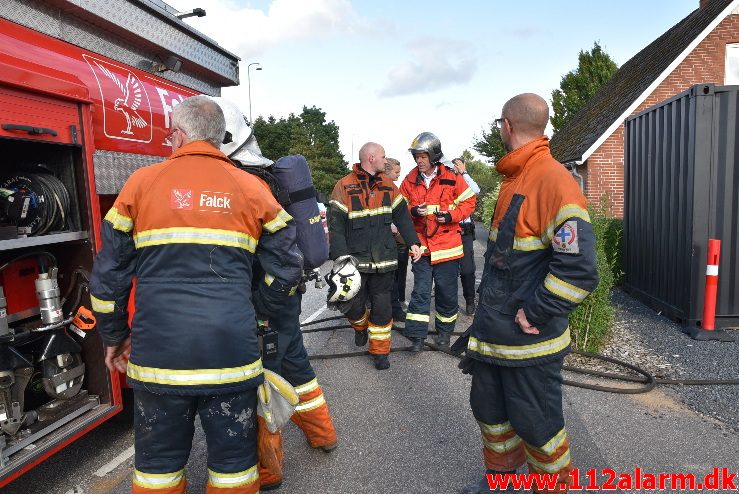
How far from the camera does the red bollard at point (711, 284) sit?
558 centimetres

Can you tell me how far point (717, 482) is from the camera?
118 inches

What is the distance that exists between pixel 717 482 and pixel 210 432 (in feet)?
8.95

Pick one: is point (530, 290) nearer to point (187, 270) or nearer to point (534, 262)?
point (534, 262)

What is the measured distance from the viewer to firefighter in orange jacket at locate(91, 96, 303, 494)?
7.06 ft

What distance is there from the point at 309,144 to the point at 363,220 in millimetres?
53175

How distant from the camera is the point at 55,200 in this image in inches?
123

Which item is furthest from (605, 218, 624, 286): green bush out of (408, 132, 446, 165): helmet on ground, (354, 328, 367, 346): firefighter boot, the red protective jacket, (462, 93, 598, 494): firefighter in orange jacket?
(462, 93, 598, 494): firefighter in orange jacket

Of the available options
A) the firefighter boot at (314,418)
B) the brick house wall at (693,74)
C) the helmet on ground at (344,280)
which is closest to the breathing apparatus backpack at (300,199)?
the firefighter boot at (314,418)

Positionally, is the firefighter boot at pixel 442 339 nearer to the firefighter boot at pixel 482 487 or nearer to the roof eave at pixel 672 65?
the firefighter boot at pixel 482 487

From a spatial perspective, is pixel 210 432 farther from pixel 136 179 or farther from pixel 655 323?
pixel 655 323

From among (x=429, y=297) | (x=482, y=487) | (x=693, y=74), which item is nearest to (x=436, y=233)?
(x=429, y=297)

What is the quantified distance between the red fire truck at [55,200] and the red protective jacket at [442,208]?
278 centimetres

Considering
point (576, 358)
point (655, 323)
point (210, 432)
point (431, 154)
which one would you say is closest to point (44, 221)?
point (210, 432)

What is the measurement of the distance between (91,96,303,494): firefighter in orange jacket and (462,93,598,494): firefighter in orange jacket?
3.51 ft
